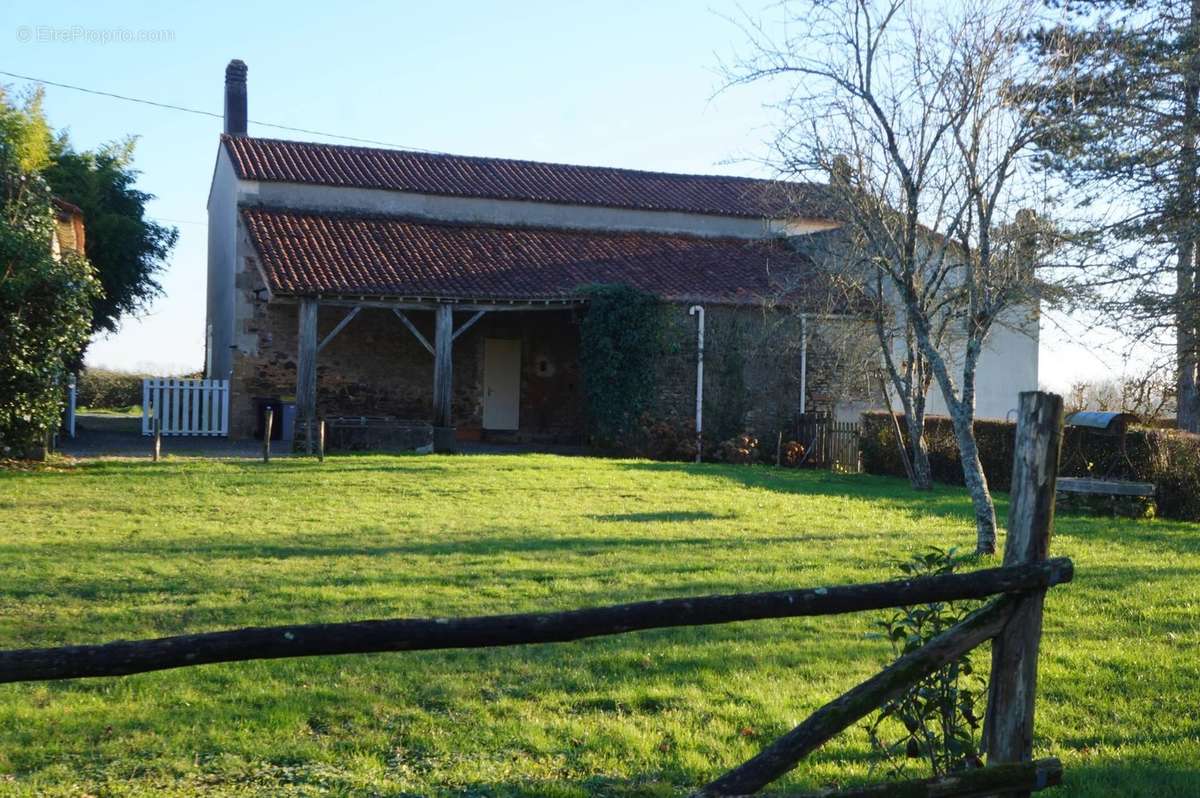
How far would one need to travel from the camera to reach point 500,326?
79.0ft

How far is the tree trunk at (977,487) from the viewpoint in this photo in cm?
1011

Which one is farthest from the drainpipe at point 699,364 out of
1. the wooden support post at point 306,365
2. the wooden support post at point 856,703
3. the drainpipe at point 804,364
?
the wooden support post at point 856,703

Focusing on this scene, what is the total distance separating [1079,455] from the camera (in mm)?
15977

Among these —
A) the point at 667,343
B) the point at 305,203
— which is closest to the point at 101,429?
the point at 305,203

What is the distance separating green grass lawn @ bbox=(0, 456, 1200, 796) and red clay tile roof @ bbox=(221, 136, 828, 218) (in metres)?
12.1

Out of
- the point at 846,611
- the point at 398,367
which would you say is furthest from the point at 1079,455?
the point at 846,611

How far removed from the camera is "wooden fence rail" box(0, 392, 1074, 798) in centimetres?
291

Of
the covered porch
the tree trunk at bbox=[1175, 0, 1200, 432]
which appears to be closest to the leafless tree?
the tree trunk at bbox=[1175, 0, 1200, 432]

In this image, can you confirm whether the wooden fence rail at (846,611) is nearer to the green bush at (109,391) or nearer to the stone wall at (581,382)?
the stone wall at (581,382)

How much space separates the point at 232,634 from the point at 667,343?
1894cm

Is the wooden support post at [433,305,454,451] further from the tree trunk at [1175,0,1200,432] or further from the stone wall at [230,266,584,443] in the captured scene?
the tree trunk at [1175,0,1200,432]

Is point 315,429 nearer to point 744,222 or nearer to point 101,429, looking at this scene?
point 101,429

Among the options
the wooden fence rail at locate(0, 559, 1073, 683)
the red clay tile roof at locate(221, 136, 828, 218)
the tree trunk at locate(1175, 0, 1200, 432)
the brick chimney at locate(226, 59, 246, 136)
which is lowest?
the wooden fence rail at locate(0, 559, 1073, 683)

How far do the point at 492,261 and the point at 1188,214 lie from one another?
41.3 ft
